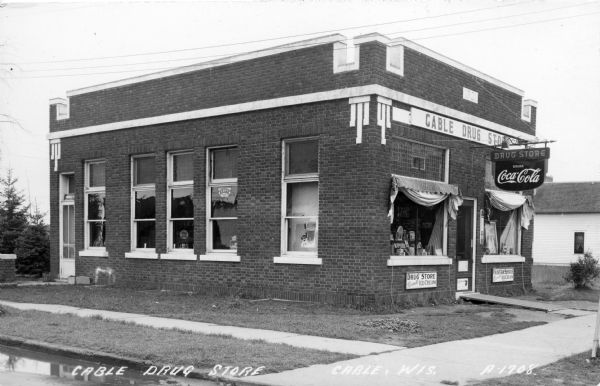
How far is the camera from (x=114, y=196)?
19312mm

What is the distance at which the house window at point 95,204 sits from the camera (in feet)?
65.7

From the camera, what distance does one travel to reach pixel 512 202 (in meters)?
18.8

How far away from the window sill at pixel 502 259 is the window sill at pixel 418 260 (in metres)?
2.21

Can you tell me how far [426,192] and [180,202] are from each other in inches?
269

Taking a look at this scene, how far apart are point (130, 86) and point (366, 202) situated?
29.0 ft

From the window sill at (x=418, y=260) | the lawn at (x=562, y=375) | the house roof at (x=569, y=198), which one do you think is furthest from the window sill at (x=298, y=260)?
the house roof at (x=569, y=198)

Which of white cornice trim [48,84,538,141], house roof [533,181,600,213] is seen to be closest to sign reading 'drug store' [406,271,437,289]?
white cornice trim [48,84,538,141]

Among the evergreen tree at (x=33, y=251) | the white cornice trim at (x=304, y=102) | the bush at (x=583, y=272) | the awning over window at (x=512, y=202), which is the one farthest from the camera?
the evergreen tree at (x=33, y=251)

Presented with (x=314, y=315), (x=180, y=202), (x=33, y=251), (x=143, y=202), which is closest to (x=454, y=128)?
(x=314, y=315)

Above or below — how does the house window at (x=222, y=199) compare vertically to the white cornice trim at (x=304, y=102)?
below

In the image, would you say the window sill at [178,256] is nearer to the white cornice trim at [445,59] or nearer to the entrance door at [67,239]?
the entrance door at [67,239]

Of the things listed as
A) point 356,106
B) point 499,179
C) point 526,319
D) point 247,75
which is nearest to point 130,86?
point 247,75

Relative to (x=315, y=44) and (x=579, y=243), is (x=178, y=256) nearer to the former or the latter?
(x=315, y=44)

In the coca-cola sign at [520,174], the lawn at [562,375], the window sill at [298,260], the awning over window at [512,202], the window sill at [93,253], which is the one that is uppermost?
the coca-cola sign at [520,174]
